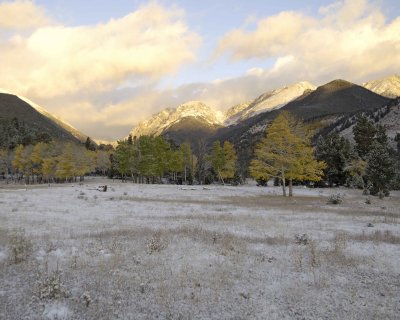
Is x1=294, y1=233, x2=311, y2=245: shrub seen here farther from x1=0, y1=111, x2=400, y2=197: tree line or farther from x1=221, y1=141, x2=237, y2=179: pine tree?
x1=221, y1=141, x2=237, y2=179: pine tree

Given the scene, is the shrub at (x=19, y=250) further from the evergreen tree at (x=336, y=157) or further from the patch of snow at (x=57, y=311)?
the evergreen tree at (x=336, y=157)

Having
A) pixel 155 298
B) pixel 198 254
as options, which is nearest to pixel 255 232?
pixel 198 254

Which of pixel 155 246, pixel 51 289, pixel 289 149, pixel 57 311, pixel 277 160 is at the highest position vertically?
pixel 289 149

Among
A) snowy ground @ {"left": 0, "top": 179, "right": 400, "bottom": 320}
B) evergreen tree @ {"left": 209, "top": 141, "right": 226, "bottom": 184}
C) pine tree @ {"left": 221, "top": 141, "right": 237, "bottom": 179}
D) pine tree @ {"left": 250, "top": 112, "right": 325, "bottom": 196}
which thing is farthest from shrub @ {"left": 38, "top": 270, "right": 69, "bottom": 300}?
pine tree @ {"left": 221, "top": 141, "right": 237, "bottom": 179}

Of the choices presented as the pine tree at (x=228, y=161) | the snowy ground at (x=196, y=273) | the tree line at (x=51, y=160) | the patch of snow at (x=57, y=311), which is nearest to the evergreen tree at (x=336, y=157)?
the pine tree at (x=228, y=161)

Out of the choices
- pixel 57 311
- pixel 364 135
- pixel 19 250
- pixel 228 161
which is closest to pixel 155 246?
pixel 19 250

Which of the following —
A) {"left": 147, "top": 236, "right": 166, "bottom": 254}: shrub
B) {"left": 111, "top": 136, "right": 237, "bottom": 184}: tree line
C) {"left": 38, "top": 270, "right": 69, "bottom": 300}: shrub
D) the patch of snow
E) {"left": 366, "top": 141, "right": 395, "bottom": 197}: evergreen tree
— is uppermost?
{"left": 111, "top": 136, "right": 237, "bottom": 184}: tree line

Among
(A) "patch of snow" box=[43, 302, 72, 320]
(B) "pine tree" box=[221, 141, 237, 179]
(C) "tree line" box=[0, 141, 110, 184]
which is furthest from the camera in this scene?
(C) "tree line" box=[0, 141, 110, 184]

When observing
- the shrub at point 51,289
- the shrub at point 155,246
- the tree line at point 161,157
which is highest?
the tree line at point 161,157

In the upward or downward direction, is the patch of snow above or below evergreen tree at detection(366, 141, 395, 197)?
below

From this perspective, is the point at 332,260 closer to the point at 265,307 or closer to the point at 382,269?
the point at 382,269

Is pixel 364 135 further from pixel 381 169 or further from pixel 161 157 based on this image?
pixel 161 157

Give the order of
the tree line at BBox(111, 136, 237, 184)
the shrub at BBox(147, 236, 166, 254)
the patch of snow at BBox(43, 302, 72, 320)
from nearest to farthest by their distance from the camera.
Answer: the patch of snow at BBox(43, 302, 72, 320) < the shrub at BBox(147, 236, 166, 254) < the tree line at BBox(111, 136, 237, 184)

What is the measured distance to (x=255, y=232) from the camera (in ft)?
56.6
